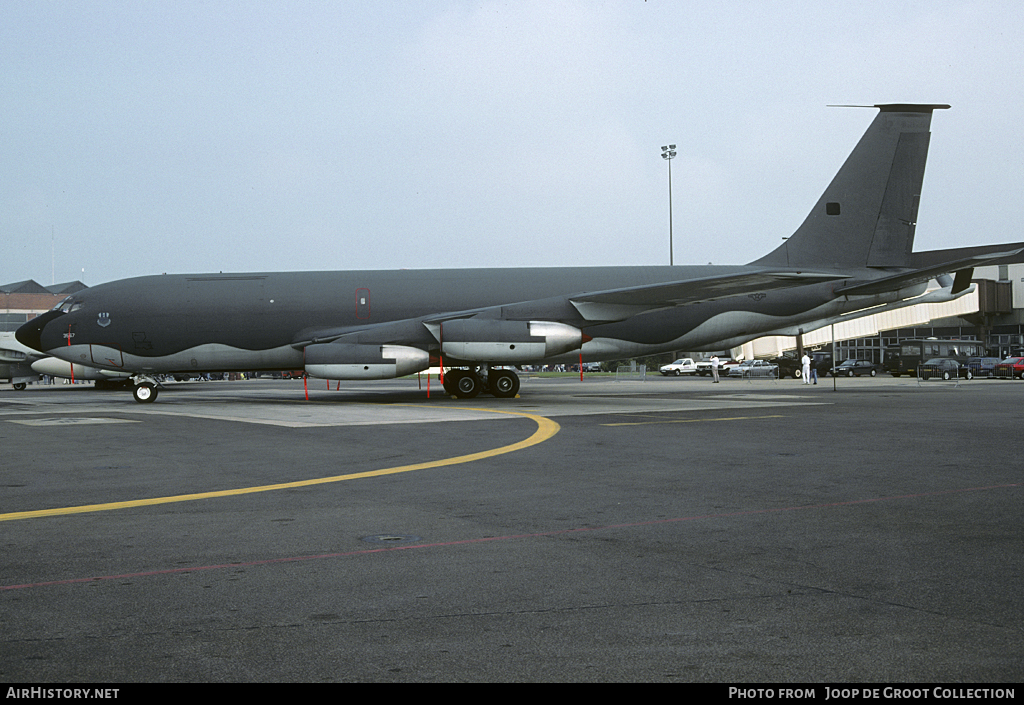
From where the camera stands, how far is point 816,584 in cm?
453

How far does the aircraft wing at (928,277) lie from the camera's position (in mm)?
18953

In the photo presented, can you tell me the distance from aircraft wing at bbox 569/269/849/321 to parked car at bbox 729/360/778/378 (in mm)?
41503

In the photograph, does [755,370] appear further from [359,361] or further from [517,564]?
[517,564]

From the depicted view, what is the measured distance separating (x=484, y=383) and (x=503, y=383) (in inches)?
34.3

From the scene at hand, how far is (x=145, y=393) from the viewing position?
82.3ft

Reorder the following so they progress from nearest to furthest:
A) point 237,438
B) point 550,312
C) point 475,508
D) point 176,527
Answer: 1. point 176,527
2. point 475,508
3. point 237,438
4. point 550,312

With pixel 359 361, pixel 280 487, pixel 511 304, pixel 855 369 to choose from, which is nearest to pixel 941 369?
pixel 855 369

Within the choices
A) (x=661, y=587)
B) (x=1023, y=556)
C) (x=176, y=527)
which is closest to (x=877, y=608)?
(x=661, y=587)

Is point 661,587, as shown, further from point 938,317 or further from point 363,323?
point 938,317

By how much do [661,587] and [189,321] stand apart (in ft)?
74.1

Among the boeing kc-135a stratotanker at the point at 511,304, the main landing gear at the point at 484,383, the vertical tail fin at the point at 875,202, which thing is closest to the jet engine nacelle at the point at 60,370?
the boeing kc-135a stratotanker at the point at 511,304

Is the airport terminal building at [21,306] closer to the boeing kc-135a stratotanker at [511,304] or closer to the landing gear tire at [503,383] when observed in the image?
the boeing kc-135a stratotanker at [511,304]

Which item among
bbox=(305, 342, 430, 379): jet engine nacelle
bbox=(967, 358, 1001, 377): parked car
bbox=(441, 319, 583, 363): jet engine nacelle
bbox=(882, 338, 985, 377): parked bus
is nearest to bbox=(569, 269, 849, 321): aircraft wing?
bbox=(441, 319, 583, 363): jet engine nacelle

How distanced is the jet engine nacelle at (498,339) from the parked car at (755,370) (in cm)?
4338
